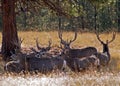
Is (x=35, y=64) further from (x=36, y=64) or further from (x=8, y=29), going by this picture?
(x=8, y=29)

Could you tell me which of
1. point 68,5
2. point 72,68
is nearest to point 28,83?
point 72,68

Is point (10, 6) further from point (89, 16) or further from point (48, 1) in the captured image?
point (89, 16)

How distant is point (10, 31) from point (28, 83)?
896 centimetres

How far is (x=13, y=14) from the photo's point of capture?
17.3 meters

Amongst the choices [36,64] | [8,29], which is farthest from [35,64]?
[8,29]

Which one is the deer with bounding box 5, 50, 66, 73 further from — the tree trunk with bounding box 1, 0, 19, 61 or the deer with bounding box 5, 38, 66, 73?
the tree trunk with bounding box 1, 0, 19, 61

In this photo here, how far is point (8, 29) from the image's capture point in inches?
683

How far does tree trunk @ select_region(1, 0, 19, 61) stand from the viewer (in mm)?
17062

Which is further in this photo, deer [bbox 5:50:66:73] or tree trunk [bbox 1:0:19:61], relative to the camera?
tree trunk [bbox 1:0:19:61]

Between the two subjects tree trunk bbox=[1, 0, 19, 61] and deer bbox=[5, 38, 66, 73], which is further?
tree trunk bbox=[1, 0, 19, 61]

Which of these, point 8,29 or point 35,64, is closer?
point 35,64

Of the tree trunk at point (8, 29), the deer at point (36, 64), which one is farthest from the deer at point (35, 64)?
the tree trunk at point (8, 29)

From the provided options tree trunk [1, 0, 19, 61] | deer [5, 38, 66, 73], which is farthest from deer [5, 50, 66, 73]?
tree trunk [1, 0, 19, 61]

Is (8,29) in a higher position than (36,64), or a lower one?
higher
